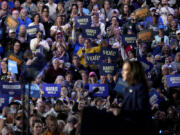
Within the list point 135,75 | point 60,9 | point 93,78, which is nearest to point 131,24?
point 60,9

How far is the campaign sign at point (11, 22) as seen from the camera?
13.5 metres

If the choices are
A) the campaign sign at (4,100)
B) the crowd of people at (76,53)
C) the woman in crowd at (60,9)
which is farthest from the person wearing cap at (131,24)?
the campaign sign at (4,100)

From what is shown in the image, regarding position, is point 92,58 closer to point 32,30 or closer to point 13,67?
point 32,30

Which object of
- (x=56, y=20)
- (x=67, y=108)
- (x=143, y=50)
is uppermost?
(x=56, y=20)

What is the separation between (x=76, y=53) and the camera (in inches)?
525

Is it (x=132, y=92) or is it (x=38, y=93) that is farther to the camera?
(x=38, y=93)

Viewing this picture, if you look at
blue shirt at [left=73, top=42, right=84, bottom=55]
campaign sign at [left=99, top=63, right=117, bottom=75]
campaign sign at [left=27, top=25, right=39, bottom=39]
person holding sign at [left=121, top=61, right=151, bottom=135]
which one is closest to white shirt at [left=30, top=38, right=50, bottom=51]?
campaign sign at [left=27, top=25, right=39, bottom=39]

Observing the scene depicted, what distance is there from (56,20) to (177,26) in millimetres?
3204

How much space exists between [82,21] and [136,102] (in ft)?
26.2

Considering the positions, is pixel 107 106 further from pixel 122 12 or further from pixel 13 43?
pixel 122 12

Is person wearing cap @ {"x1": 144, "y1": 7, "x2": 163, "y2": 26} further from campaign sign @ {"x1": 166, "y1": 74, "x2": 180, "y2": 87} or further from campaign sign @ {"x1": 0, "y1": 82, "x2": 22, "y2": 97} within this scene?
campaign sign @ {"x1": 0, "y1": 82, "x2": 22, "y2": 97}

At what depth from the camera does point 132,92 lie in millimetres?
5785

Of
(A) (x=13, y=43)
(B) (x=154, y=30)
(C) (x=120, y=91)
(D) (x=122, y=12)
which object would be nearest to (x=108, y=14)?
(D) (x=122, y=12)

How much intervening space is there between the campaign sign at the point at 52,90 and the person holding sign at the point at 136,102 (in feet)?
17.5
